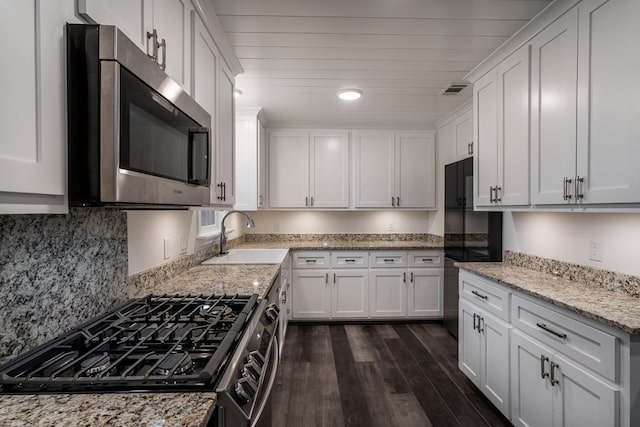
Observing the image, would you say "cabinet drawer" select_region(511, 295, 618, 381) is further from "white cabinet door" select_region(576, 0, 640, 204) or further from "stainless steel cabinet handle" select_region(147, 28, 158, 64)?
"stainless steel cabinet handle" select_region(147, 28, 158, 64)

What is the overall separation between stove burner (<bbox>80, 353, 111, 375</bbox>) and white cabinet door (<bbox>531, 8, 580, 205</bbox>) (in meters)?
1.98

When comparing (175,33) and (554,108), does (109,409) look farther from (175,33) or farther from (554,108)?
(554,108)

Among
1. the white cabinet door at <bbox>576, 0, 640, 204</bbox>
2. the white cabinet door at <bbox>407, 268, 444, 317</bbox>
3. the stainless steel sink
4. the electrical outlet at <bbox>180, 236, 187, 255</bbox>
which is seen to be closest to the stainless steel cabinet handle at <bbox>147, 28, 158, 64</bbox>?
the electrical outlet at <bbox>180, 236, 187, 255</bbox>

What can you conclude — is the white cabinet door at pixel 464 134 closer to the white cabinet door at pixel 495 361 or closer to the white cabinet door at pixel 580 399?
the white cabinet door at pixel 495 361

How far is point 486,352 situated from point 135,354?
203 cm

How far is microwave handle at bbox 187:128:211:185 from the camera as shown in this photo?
130 centimetres

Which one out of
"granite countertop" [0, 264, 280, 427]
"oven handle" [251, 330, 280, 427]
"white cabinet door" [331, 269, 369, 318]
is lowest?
"white cabinet door" [331, 269, 369, 318]

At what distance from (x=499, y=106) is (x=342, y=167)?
204cm

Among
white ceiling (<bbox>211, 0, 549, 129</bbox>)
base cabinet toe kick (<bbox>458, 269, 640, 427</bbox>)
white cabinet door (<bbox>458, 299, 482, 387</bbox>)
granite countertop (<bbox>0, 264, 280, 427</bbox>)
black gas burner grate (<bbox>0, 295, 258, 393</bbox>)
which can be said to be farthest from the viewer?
white cabinet door (<bbox>458, 299, 482, 387</bbox>)

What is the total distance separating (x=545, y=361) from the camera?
156 centimetres

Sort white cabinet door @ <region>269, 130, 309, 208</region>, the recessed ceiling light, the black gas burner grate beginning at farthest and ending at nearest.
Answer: white cabinet door @ <region>269, 130, 309, 208</region>
the recessed ceiling light
the black gas burner grate

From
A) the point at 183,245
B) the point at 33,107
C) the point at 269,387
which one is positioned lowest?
the point at 269,387

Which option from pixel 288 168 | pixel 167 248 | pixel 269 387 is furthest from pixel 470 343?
pixel 288 168

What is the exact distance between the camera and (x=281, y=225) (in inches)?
168
